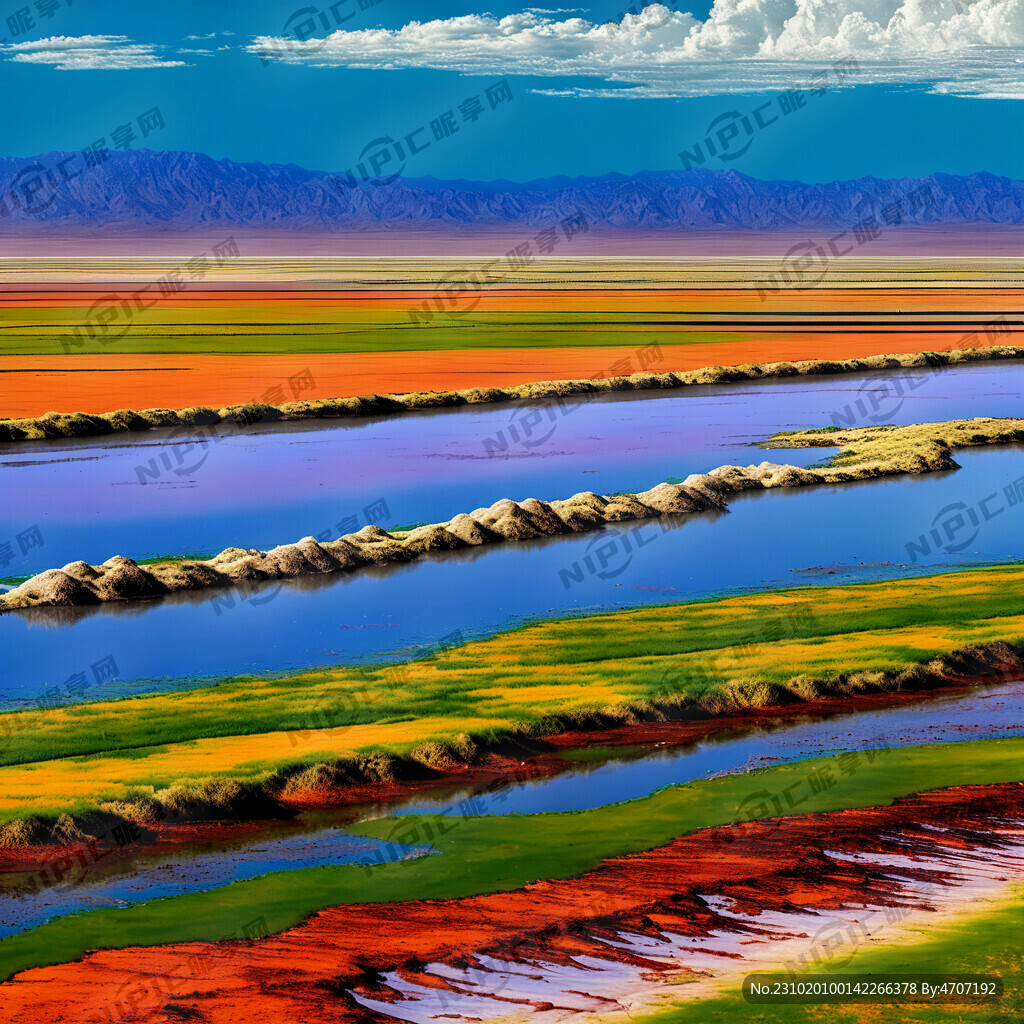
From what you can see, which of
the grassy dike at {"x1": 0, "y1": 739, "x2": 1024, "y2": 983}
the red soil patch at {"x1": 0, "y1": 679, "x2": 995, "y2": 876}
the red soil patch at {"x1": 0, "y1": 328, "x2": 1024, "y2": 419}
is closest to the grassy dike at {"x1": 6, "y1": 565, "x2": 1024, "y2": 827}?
the red soil patch at {"x1": 0, "y1": 679, "x2": 995, "y2": 876}

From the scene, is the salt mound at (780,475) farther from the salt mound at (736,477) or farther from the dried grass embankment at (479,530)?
the salt mound at (736,477)

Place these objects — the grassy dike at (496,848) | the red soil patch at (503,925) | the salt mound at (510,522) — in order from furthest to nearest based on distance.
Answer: the salt mound at (510,522)
the grassy dike at (496,848)
the red soil patch at (503,925)

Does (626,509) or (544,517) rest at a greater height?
(544,517)

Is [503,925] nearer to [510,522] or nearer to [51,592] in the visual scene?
[51,592]

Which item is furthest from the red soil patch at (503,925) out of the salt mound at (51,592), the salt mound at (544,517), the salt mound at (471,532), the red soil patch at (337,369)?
the red soil patch at (337,369)

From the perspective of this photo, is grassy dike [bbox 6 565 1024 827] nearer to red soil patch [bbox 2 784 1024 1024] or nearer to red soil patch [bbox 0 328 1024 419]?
red soil patch [bbox 2 784 1024 1024]

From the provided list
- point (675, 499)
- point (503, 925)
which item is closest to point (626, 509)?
point (675, 499)
